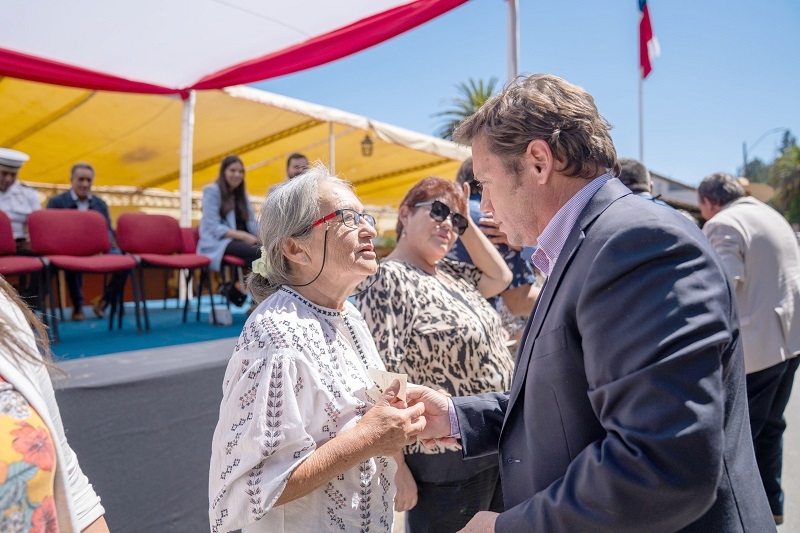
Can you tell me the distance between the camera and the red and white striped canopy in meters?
5.07

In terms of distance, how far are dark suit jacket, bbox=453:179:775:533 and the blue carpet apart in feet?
9.35

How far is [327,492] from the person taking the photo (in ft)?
5.29

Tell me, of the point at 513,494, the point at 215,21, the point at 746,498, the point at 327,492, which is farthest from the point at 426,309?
the point at 215,21

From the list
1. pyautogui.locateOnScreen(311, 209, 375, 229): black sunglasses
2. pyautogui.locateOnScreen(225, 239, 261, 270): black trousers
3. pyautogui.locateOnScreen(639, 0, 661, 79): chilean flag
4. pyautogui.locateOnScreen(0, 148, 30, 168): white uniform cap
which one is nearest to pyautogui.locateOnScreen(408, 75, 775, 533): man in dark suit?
pyautogui.locateOnScreen(311, 209, 375, 229): black sunglasses

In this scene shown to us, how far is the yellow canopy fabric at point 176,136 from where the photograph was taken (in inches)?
354

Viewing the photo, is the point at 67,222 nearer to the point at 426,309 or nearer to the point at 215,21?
the point at 215,21

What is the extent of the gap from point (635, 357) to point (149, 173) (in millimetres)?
14351

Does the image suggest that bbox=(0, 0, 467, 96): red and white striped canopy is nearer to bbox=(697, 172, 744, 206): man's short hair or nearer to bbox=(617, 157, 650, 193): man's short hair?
bbox=(617, 157, 650, 193): man's short hair

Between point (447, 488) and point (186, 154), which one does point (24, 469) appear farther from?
point (186, 154)

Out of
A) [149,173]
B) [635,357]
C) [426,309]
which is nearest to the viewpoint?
[635,357]

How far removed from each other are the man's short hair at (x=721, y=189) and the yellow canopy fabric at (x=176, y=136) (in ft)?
19.3

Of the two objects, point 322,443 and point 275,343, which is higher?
point 275,343

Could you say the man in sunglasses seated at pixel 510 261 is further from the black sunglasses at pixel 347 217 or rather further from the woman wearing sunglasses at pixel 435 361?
the black sunglasses at pixel 347 217

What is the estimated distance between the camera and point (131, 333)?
15.3 feet
